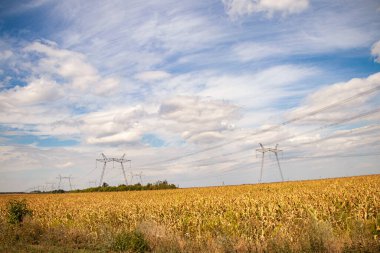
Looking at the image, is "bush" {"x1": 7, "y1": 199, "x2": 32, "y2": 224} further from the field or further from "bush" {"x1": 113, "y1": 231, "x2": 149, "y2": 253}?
"bush" {"x1": 113, "y1": 231, "x2": 149, "y2": 253}

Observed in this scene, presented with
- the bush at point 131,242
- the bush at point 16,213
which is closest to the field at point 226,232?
the bush at point 131,242

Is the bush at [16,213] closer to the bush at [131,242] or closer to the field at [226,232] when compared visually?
the field at [226,232]

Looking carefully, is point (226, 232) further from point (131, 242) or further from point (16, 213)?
point (16, 213)

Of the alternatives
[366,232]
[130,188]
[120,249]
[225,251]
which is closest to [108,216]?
[120,249]

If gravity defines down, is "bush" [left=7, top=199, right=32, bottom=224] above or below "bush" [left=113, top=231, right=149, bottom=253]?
above

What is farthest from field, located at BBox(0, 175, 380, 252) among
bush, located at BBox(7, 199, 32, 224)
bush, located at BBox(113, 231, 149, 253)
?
bush, located at BBox(7, 199, 32, 224)

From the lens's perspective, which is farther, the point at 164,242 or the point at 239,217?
the point at 239,217

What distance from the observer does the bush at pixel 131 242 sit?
1310cm

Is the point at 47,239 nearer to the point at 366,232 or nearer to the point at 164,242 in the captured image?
the point at 164,242

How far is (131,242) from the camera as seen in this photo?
13.3 metres

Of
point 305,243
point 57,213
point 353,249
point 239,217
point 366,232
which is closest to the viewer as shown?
point 353,249

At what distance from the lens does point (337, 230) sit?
13.1 m

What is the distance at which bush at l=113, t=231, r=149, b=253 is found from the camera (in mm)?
13097

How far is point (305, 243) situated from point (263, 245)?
1459mm
